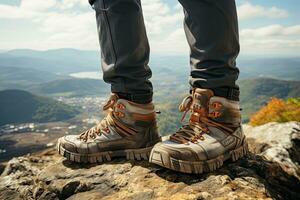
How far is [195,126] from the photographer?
2.70m

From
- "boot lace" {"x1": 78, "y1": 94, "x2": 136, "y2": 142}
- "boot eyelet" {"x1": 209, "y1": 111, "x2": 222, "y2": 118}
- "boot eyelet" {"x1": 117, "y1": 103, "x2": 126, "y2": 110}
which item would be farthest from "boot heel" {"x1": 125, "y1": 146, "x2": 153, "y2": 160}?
"boot eyelet" {"x1": 209, "y1": 111, "x2": 222, "y2": 118}

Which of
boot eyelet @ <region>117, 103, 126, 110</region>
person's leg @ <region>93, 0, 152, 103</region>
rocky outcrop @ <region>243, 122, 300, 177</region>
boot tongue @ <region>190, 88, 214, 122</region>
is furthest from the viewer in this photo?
rocky outcrop @ <region>243, 122, 300, 177</region>

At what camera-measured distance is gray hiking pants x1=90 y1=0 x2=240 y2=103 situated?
8.06ft

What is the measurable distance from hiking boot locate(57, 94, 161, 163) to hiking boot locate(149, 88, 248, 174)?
430 millimetres

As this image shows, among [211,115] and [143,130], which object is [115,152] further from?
[211,115]

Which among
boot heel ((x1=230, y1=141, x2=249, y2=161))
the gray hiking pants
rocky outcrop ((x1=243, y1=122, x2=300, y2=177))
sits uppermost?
the gray hiking pants

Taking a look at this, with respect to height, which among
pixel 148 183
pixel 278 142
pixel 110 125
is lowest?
pixel 278 142

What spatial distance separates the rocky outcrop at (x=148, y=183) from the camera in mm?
2311

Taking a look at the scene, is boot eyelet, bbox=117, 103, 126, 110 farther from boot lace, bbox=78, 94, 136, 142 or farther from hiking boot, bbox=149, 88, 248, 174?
hiking boot, bbox=149, 88, 248, 174

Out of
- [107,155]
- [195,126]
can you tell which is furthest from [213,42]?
[107,155]

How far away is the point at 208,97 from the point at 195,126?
0.97ft

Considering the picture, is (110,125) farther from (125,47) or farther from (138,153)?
(125,47)

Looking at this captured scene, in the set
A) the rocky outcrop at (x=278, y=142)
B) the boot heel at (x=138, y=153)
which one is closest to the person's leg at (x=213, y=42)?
the boot heel at (x=138, y=153)

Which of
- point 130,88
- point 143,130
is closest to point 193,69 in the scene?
point 130,88
